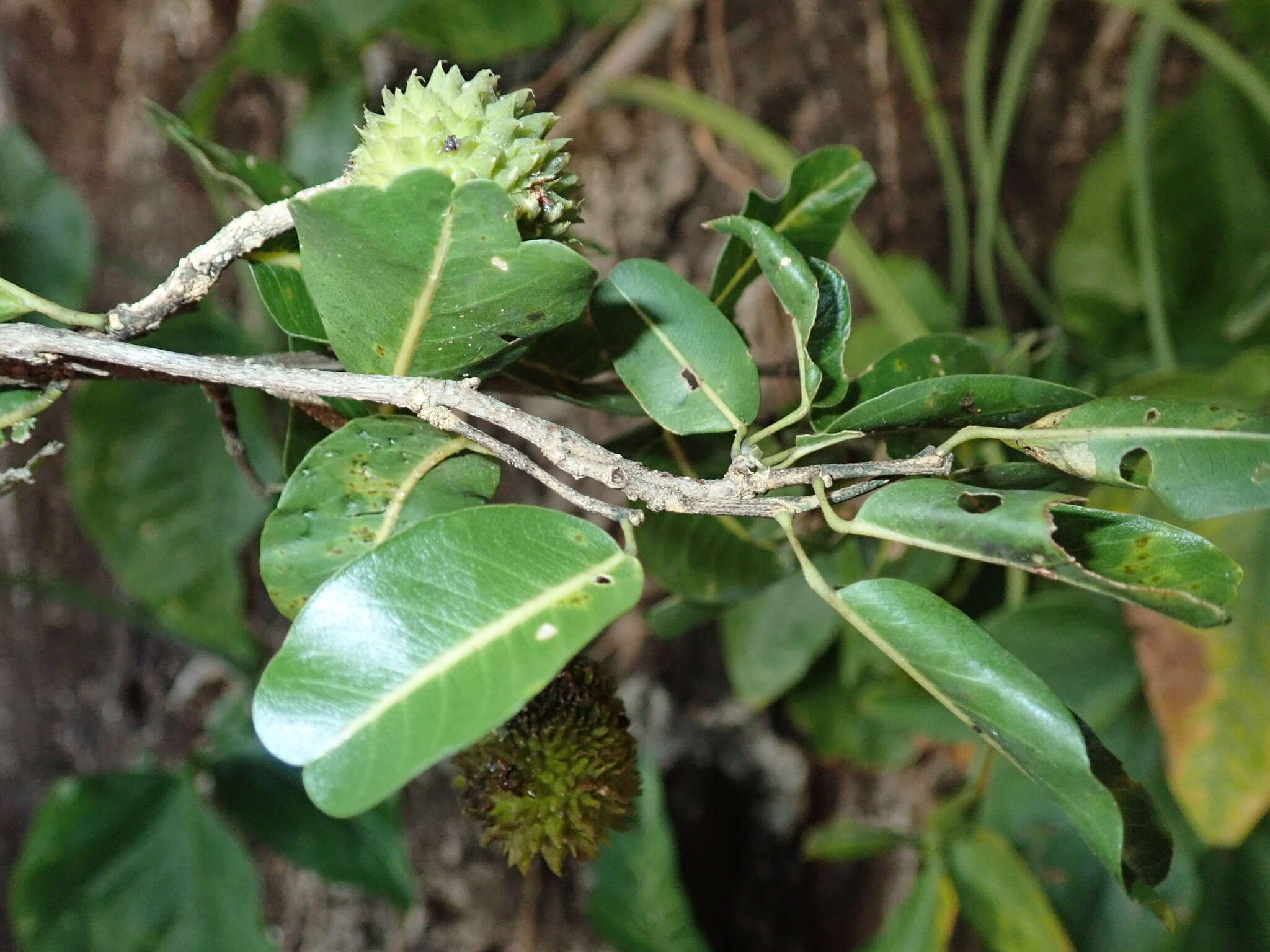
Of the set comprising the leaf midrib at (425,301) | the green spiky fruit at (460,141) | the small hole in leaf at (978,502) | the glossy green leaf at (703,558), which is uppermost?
the green spiky fruit at (460,141)

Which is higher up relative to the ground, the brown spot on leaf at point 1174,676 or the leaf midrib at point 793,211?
the leaf midrib at point 793,211

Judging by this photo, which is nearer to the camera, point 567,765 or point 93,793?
point 567,765

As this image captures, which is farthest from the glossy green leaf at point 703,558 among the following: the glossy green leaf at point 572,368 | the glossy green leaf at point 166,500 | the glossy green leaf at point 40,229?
the glossy green leaf at point 40,229

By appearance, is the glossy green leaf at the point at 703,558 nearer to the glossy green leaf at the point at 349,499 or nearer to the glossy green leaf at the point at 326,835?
the glossy green leaf at the point at 349,499

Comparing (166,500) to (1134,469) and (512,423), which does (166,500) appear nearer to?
(512,423)

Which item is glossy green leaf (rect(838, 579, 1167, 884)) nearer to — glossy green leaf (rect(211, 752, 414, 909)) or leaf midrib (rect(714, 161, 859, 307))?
leaf midrib (rect(714, 161, 859, 307))

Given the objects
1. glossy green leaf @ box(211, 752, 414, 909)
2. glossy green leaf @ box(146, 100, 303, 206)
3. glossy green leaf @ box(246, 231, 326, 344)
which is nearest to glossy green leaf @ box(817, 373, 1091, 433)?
glossy green leaf @ box(246, 231, 326, 344)

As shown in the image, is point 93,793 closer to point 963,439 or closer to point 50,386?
point 50,386

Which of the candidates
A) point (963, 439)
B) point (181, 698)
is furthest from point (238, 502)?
point (963, 439)
